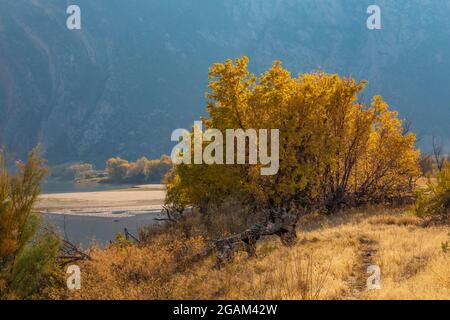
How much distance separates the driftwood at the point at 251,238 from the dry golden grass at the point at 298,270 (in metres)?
0.31

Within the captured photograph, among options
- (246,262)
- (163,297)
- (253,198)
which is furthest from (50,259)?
(253,198)

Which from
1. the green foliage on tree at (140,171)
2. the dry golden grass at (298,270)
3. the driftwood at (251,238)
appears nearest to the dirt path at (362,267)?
the dry golden grass at (298,270)

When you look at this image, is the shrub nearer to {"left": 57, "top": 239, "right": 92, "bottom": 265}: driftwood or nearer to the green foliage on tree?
{"left": 57, "top": 239, "right": 92, "bottom": 265}: driftwood

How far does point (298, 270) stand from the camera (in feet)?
Answer: 33.8

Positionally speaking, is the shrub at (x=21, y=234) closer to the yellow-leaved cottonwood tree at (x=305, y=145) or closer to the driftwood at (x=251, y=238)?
the driftwood at (x=251, y=238)

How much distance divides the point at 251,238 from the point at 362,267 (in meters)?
3.55

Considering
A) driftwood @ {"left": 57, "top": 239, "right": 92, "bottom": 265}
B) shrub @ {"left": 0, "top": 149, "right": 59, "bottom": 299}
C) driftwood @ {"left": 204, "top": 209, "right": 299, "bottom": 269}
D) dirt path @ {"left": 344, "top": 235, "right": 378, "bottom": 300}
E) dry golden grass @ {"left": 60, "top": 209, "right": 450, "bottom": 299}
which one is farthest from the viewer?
driftwood @ {"left": 57, "top": 239, "right": 92, "bottom": 265}

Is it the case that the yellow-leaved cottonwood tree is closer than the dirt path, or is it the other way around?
the dirt path

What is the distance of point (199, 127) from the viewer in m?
27.0

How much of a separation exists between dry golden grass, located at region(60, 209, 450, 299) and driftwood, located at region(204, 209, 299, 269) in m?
0.31

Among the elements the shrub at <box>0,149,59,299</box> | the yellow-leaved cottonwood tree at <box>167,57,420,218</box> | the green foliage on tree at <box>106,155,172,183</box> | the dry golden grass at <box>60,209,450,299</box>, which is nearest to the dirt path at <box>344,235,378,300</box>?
the dry golden grass at <box>60,209,450,299</box>

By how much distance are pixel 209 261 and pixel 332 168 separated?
1399 cm

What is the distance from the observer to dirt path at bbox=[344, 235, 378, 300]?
9.30 m

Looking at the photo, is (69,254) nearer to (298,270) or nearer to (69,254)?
(69,254)
